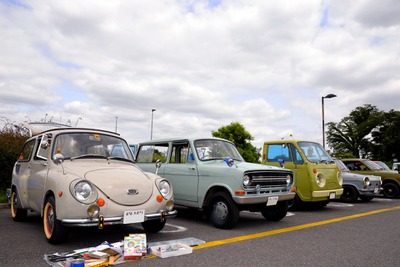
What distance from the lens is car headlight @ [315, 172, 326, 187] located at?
9297 millimetres

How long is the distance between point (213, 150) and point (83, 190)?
345 cm

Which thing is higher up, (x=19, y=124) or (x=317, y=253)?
(x=19, y=124)

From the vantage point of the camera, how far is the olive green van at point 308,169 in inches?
366

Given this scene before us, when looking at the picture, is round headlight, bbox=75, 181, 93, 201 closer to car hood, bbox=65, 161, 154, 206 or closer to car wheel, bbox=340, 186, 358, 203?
car hood, bbox=65, 161, 154, 206

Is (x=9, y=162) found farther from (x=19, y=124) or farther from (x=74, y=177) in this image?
(x=74, y=177)

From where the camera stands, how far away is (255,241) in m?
5.71

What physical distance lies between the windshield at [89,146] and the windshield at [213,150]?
5.49ft

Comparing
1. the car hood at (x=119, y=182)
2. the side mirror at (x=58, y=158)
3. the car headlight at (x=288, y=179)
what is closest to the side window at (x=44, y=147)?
the side mirror at (x=58, y=158)

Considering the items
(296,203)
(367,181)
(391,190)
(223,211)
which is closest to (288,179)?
(223,211)

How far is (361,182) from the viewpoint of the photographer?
12.1 m

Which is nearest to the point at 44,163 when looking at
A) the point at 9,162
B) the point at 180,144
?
the point at 180,144

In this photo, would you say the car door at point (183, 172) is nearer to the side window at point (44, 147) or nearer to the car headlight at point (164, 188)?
the car headlight at point (164, 188)

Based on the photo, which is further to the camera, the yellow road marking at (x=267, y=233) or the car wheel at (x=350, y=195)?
the car wheel at (x=350, y=195)

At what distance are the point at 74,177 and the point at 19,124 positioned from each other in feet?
30.3
